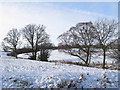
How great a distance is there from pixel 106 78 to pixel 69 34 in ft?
61.9

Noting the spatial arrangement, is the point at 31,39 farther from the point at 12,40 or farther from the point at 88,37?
the point at 88,37

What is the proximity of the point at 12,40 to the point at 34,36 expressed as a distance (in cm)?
743

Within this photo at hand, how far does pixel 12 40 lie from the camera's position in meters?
43.3

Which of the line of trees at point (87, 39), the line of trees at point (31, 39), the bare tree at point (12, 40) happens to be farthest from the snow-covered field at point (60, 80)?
the bare tree at point (12, 40)

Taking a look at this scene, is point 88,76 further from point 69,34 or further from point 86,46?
point 69,34

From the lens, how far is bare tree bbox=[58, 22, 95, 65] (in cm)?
2524

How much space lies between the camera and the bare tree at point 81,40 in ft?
82.8

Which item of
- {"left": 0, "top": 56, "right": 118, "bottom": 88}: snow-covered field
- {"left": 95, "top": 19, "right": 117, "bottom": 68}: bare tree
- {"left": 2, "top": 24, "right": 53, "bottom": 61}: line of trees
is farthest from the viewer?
{"left": 2, "top": 24, "right": 53, "bottom": 61}: line of trees

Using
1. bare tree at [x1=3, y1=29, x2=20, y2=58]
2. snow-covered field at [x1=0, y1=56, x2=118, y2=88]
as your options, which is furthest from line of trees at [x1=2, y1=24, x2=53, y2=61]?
snow-covered field at [x1=0, y1=56, x2=118, y2=88]

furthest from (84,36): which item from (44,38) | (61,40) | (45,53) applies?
(44,38)

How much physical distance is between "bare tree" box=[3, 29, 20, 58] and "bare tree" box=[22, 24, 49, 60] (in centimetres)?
441

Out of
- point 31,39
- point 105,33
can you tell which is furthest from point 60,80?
point 31,39

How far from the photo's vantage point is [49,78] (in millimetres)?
8812

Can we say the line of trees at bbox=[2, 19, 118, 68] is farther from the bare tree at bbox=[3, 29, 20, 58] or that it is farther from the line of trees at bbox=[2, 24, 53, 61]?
the bare tree at bbox=[3, 29, 20, 58]
